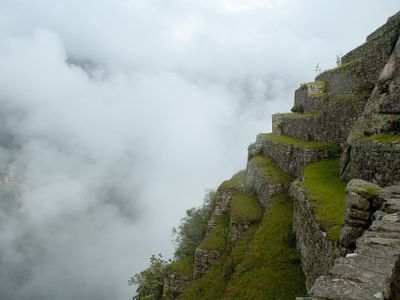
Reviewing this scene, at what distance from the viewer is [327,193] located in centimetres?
1864

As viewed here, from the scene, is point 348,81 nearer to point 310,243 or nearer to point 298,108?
point 298,108

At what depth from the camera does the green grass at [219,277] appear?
85.1 ft

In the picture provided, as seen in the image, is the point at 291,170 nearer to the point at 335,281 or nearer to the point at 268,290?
the point at 268,290

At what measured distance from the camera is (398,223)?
8.88 m

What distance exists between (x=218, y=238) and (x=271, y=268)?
14.3 meters

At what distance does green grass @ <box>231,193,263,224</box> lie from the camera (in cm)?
3090

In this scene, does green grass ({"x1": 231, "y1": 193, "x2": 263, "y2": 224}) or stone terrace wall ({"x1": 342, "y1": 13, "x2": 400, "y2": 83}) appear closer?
stone terrace wall ({"x1": 342, "y1": 13, "x2": 400, "y2": 83})

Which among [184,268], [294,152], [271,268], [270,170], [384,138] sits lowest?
[271,268]

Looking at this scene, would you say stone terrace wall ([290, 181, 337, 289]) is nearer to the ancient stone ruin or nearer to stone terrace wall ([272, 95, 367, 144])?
the ancient stone ruin

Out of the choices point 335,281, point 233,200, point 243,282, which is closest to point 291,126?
point 233,200

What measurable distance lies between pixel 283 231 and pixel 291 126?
17231 millimetres

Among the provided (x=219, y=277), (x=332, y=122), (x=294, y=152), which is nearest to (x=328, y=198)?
(x=332, y=122)

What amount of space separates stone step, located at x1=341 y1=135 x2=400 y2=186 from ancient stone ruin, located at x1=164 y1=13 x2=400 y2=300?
37 millimetres

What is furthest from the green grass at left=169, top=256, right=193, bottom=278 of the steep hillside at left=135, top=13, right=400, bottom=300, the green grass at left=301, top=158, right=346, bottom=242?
the green grass at left=301, top=158, right=346, bottom=242
